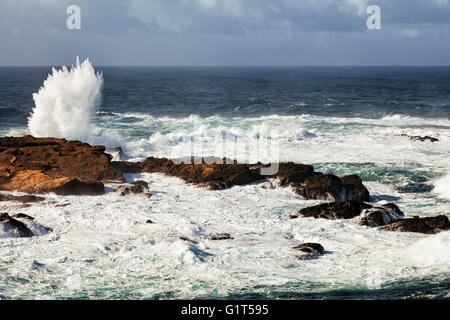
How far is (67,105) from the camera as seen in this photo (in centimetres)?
3150

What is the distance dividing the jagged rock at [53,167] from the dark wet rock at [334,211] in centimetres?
675

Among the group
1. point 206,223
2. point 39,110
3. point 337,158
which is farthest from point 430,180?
point 39,110

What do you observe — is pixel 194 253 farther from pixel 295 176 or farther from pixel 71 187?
pixel 295 176

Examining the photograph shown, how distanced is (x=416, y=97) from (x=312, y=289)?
59.4 m

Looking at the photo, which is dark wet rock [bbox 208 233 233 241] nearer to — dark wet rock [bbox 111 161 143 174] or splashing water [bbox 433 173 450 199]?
dark wet rock [bbox 111 161 143 174]

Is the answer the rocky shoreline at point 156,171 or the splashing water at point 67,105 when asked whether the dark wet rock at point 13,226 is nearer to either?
the rocky shoreline at point 156,171

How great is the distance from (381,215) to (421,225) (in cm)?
120

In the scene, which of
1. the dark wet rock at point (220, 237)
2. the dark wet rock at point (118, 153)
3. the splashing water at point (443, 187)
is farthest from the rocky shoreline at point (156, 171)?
the splashing water at point (443, 187)

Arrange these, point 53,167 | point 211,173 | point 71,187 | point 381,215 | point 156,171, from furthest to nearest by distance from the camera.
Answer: point 156,171 < point 211,173 < point 53,167 < point 71,187 < point 381,215

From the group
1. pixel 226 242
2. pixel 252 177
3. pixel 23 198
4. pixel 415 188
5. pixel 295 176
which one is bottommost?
pixel 226 242

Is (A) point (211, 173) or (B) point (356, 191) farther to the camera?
(A) point (211, 173)

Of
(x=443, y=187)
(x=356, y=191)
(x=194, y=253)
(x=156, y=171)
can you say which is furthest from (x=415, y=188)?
(x=194, y=253)

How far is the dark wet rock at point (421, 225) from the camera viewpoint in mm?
15219
